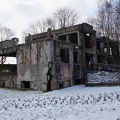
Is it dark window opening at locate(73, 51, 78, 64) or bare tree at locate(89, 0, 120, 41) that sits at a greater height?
bare tree at locate(89, 0, 120, 41)

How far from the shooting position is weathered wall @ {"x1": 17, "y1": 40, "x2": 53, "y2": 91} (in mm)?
21266

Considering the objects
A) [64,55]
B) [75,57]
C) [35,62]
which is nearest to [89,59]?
[75,57]

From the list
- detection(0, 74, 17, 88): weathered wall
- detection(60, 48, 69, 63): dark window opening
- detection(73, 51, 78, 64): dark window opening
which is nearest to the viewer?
detection(60, 48, 69, 63): dark window opening

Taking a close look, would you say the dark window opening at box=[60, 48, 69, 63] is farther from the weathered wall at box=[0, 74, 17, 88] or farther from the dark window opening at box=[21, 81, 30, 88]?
the weathered wall at box=[0, 74, 17, 88]

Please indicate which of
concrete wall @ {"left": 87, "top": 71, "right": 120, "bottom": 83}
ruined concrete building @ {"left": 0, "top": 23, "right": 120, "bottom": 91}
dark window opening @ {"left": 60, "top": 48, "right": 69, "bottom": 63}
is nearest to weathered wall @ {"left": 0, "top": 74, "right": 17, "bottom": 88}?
ruined concrete building @ {"left": 0, "top": 23, "right": 120, "bottom": 91}

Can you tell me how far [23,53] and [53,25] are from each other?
115ft

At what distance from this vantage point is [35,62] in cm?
2211

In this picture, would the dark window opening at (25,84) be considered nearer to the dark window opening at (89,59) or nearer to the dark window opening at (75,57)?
the dark window opening at (75,57)

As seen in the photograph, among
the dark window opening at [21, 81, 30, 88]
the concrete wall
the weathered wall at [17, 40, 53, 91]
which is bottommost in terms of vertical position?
the dark window opening at [21, 81, 30, 88]

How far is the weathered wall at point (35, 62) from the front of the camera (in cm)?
2127

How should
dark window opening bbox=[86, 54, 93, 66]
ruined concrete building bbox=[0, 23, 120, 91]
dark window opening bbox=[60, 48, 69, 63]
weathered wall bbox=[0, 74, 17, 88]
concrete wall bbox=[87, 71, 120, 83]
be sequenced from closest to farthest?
ruined concrete building bbox=[0, 23, 120, 91]
concrete wall bbox=[87, 71, 120, 83]
dark window opening bbox=[60, 48, 69, 63]
weathered wall bbox=[0, 74, 17, 88]
dark window opening bbox=[86, 54, 93, 66]

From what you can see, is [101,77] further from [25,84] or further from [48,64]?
[25,84]

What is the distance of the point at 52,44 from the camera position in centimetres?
Answer: 2139

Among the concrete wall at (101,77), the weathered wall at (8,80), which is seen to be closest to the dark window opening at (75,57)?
the concrete wall at (101,77)
